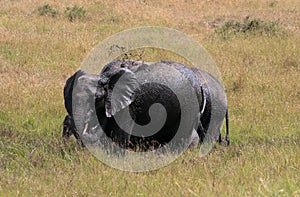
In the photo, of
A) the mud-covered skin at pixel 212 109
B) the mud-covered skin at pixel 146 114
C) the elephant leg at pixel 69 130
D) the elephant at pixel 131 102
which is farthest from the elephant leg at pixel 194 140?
the elephant leg at pixel 69 130

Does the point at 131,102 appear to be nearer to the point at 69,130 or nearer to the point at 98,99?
the point at 98,99

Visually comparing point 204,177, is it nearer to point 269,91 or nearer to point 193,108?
point 193,108

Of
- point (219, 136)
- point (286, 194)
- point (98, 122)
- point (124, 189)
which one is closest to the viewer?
point (286, 194)

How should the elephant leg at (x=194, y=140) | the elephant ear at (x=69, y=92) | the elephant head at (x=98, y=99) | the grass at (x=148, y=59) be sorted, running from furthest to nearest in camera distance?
the elephant leg at (x=194, y=140), the elephant ear at (x=69, y=92), the elephant head at (x=98, y=99), the grass at (x=148, y=59)

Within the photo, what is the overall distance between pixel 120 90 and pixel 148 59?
676 centimetres

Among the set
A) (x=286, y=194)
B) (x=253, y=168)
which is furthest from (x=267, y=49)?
(x=286, y=194)

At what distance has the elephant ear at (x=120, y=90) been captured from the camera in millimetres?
7434

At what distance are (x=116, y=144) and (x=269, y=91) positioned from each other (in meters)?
4.80

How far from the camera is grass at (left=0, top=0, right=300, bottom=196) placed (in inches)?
235

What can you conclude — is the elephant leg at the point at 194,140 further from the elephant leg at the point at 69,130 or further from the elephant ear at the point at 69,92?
the elephant ear at the point at 69,92

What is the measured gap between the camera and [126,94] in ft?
24.7

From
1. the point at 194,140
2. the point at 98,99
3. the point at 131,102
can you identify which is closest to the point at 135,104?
the point at 131,102

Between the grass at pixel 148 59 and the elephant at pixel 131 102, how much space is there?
0.37m

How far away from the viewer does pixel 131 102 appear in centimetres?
756
